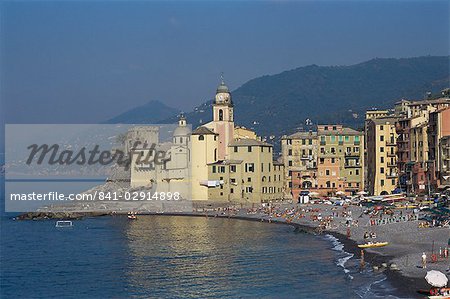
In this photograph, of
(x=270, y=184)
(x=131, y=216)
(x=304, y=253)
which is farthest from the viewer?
(x=270, y=184)

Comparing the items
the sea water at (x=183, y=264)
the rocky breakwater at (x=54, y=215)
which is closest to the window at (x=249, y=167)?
the sea water at (x=183, y=264)

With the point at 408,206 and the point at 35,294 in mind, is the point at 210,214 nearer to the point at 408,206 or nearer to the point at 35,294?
the point at 408,206

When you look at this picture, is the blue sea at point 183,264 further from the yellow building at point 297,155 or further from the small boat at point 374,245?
the yellow building at point 297,155

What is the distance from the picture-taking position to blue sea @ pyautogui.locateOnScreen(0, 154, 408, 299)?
132 ft

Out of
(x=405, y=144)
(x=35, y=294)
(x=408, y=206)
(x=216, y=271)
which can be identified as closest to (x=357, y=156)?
(x=405, y=144)

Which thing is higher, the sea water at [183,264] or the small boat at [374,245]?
the small boat at [374,245]

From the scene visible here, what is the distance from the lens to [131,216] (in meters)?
86.6

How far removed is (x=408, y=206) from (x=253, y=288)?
1529 inches

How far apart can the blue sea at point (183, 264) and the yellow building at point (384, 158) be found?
68.9 ft

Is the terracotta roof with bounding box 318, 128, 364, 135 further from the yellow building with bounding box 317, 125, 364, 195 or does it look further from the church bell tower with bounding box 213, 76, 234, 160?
the church bell tower with bounding box 213, 76, 234, 160

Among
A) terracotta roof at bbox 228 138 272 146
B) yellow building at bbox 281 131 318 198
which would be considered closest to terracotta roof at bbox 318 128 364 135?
yellow building at bbox 281 131 318 198

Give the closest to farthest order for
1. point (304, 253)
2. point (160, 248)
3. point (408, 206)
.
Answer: point (304, 253), point (160, 248), point (408, 206)

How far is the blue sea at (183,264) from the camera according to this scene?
4009 cm

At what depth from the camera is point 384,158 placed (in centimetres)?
9038
